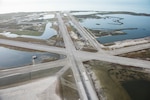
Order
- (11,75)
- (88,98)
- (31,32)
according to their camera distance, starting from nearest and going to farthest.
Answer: (88,98) → (11,75) → (31,32)

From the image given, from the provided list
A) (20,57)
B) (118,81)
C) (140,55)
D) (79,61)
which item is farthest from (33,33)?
(118,81)

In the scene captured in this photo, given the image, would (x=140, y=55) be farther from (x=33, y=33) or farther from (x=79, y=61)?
(x=33, y=33)

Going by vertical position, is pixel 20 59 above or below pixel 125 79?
above

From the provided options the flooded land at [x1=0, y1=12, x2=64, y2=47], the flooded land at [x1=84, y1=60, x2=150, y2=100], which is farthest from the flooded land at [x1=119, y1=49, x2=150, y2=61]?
the flooded land at [x1=0, y1=12, x2=64, y2=47]

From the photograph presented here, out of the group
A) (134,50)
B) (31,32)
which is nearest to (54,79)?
(134,50)

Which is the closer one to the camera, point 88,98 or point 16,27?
point 88,98

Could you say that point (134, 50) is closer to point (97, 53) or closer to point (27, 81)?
point (97, 53)
